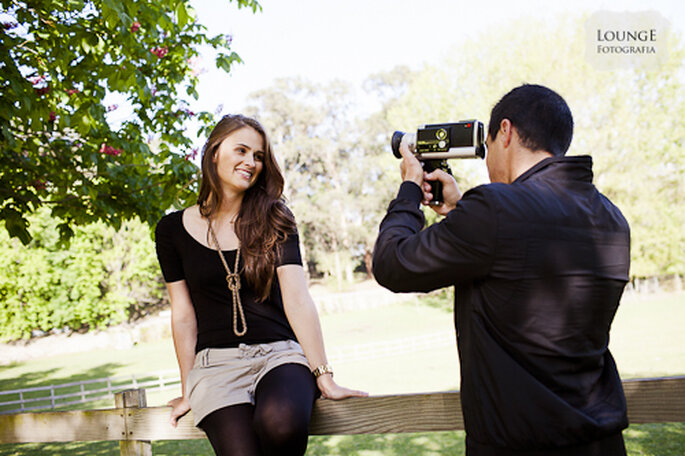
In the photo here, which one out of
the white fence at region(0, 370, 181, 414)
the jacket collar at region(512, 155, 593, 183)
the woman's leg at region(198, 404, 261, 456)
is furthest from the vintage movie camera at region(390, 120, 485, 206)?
the white fence at region(0, 370, 181, 414)

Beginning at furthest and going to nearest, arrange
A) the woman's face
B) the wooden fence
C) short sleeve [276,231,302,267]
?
the woman's face < short sleeve [276,231,302,267] < the wooden fence

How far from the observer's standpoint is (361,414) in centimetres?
228

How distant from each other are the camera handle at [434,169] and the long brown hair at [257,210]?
2.56 ft

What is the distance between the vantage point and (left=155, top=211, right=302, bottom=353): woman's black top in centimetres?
252

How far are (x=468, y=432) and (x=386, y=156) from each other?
31602 millimetres

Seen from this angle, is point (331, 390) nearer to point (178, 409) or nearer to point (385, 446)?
point (178, 409)

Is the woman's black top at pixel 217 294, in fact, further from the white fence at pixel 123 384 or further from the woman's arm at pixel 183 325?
the white fence at pixel 123 384

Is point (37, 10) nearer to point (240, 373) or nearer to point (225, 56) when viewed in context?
point (225, 56)

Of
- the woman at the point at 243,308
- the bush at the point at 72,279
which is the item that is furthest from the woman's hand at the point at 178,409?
the bush at the point at 72,279

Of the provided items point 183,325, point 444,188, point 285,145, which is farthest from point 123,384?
point 285,145

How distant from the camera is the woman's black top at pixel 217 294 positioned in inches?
99.3

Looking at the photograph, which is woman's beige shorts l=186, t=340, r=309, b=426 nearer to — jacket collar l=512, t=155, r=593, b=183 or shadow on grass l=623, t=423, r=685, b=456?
jacket collar l=512, t=155, r=593, b=183

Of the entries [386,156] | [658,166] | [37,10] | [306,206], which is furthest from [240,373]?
[306,206]

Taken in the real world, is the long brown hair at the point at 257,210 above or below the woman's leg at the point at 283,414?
above
